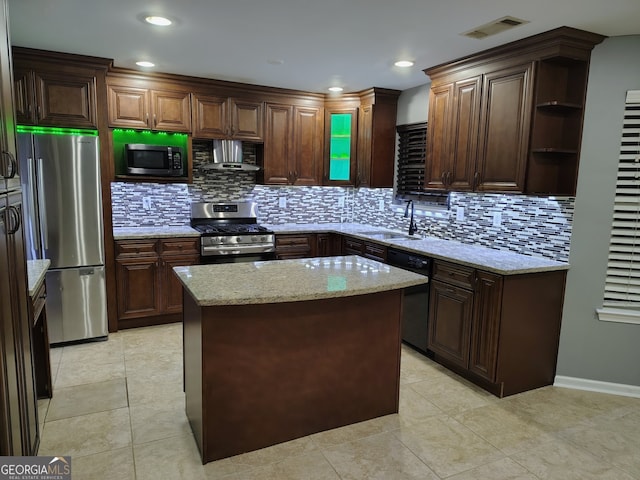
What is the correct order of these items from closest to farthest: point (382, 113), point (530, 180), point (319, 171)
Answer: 1. point (530, 180)
2. point (382, 113)
3. point (319, 171)

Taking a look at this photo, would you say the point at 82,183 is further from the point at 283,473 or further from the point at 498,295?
the point at 498,295

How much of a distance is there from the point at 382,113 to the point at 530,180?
210 centimetres

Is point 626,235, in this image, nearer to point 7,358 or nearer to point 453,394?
point 453,394

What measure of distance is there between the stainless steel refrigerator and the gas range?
39.6 inches

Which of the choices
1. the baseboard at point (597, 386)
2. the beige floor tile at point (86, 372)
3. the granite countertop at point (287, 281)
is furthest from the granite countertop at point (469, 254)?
the beige floor tile at point (86, 372)

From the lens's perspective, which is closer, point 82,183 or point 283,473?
point 283,473

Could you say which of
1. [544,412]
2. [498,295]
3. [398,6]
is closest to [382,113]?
[398,6]

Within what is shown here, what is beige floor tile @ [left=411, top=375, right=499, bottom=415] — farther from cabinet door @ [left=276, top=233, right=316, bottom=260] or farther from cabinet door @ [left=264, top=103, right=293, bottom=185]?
cabinet door @ [left=264, top=103, right=293, bottom=185]

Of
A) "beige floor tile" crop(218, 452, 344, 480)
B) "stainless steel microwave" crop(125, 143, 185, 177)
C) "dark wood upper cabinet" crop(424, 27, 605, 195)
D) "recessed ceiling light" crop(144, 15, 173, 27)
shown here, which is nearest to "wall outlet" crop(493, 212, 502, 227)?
"dark wood upper cabinet" crop(424, 27, 605, 195)

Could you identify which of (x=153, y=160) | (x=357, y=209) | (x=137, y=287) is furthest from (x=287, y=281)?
(x=357, y=209)

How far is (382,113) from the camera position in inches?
187

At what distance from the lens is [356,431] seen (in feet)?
8.38

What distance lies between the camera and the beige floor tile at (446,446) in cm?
228

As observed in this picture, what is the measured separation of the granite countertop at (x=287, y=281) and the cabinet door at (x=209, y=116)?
2.23 metres
